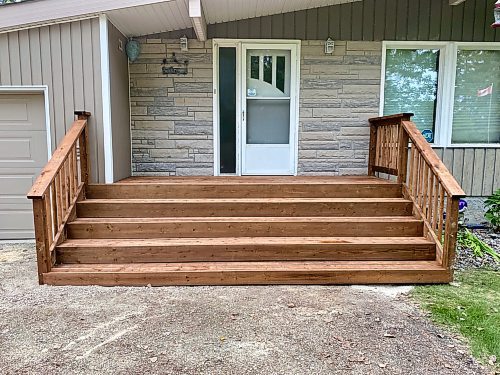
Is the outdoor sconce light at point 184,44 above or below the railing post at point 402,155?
above

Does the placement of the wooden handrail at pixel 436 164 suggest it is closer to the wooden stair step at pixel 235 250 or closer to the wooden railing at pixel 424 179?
the wooden railing at pixel 424 179

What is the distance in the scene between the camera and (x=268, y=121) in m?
5.71

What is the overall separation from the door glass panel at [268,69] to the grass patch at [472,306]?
3.48 meters

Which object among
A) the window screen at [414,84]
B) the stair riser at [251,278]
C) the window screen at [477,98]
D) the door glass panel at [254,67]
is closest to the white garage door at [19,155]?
the stair riser at [251,278]

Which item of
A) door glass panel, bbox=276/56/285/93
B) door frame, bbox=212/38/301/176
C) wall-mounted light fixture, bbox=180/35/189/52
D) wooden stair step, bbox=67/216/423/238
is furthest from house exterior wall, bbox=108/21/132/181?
door glass panel, bbox=276/56/285/93

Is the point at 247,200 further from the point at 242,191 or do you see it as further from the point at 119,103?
the point at 119,103

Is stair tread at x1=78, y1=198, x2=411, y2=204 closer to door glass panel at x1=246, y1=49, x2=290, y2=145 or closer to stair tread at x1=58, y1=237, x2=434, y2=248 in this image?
stair tread at x1=58, y1=237, x2=434, y2=248

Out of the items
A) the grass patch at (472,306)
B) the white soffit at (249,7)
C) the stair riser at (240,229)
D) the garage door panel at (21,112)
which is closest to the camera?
the grass patch at (472,306)

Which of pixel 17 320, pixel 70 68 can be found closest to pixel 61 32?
pixel 70 68

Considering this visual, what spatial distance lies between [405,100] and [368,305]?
3.68 metres

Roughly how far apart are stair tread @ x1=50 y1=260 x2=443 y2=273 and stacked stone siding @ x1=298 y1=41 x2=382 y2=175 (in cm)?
224

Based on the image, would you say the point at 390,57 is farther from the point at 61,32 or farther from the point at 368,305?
the point at 61,32

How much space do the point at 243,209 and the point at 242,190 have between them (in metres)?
0.32

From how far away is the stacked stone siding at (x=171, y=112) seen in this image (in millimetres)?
5457
